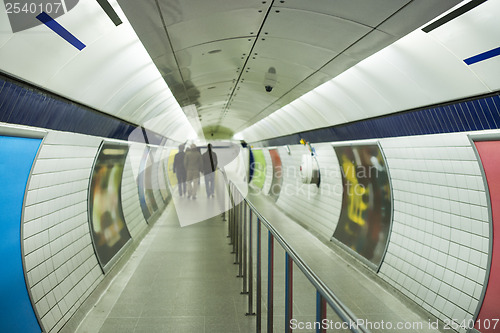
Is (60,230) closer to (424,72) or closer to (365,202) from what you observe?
(424,72)

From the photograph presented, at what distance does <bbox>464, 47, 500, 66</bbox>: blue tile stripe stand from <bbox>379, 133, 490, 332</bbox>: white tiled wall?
2.52 feet

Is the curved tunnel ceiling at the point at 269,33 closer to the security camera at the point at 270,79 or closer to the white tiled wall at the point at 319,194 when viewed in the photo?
the security camera at the point at 270,79

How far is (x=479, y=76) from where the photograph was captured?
2943 millimetres

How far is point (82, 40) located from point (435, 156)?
3.71 m

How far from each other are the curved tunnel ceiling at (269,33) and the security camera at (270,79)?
6 centimetres

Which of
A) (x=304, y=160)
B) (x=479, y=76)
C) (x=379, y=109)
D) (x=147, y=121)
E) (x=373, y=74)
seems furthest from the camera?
(x=304, y=160)

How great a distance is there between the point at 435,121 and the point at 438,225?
1.18 m

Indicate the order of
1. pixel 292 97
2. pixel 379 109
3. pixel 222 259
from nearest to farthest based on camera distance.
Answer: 1. pixel 379 109
2. pixel 222 259
3. pixel 292 97

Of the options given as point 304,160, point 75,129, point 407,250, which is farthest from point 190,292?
point 304,160

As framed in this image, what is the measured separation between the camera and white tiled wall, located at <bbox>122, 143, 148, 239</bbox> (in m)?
6.61

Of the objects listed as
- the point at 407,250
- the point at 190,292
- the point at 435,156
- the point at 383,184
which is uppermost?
the point at 435,156

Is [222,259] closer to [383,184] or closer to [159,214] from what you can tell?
[383,184]

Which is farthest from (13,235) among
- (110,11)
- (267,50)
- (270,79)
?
(270,79)

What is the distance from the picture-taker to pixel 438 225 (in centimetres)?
400
